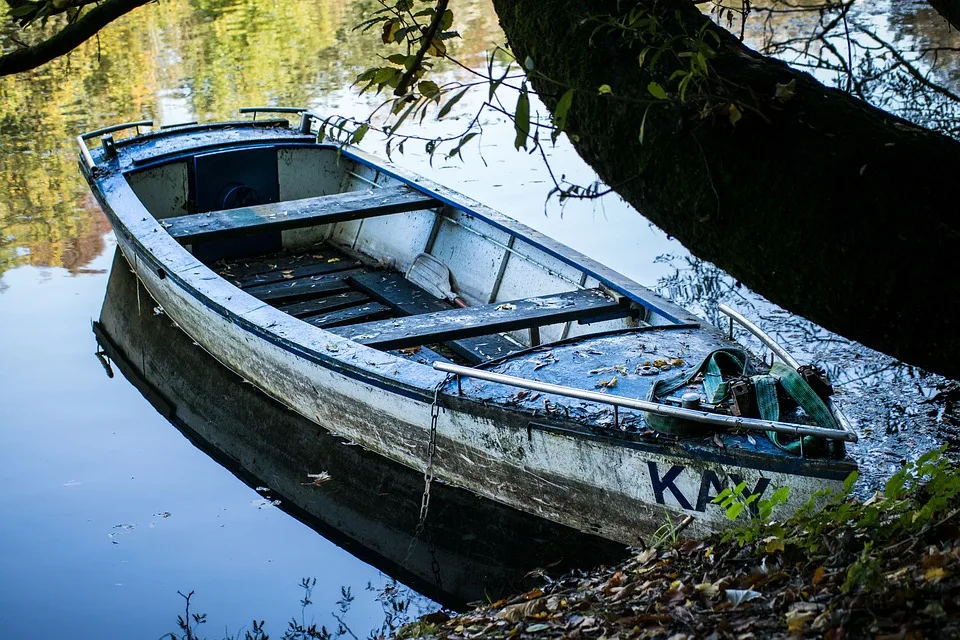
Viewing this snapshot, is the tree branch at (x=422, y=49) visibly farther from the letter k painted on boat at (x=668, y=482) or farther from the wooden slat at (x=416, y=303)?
the wooden slat at (x=416, y=303)

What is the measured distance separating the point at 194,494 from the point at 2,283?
4.16 m

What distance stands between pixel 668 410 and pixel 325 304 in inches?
148

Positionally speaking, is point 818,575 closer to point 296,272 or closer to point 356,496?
point 356,496

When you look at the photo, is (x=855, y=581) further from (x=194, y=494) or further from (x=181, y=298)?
(x=181, y=298)

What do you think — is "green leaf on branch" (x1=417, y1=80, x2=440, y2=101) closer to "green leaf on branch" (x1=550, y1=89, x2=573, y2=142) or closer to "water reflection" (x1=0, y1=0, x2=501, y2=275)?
"green leaf on branch" (x1=550, y1=89, x2=573, y2=142)

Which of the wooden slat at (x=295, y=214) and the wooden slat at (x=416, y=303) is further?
the wooden slat at (x=295, y=214)

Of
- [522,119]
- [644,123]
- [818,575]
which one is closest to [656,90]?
[644,123]

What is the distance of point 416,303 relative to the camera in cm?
748

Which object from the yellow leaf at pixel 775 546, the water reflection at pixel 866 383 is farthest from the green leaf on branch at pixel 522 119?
the water reflection at pixel 866 383

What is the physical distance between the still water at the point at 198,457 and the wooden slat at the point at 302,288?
2.22 ft

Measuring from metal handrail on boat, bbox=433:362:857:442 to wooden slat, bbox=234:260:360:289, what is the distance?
11.5 ft

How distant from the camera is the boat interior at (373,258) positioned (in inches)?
232

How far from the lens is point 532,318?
18.9 feet

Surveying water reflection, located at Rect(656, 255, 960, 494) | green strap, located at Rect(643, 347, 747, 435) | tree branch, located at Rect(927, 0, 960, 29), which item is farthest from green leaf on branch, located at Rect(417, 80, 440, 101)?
water reflection, located at Rect(656, 255, 960, 494)
